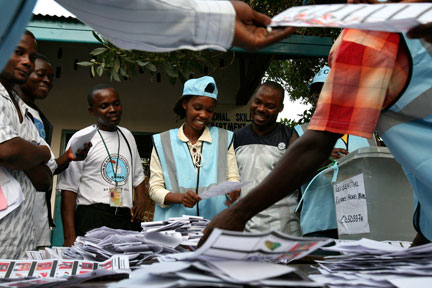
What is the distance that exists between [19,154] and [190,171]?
3.81ft

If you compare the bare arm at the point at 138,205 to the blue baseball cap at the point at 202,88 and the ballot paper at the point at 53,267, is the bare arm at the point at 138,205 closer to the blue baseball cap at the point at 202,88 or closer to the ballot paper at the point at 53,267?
the blue baseball cap at the point at 202,88

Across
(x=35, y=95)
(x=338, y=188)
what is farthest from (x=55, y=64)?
(x=338, y=188)

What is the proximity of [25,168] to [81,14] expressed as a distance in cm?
114

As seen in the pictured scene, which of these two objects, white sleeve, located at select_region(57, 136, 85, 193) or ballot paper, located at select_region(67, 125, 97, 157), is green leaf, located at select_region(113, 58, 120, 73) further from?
ballot paper, located at select_region(67, 125, 97, 157)

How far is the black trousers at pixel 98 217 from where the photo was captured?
3166 millimetres

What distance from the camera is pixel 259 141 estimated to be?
3.19m

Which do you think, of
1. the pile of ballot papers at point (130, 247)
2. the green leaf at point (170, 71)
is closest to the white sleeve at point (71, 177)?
the green leaf at point (170, 71)

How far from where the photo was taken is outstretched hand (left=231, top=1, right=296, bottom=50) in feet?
3.93

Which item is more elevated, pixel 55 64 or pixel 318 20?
pixel 55 64

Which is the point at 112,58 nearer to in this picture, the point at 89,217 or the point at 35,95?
the point at 35,95

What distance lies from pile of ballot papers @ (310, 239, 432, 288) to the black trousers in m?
2.29

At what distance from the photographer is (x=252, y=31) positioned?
1.23 metres

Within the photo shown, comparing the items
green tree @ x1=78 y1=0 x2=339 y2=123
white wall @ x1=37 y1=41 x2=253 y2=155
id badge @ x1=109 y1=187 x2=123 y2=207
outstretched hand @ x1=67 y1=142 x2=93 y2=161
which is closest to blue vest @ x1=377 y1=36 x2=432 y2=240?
outstretched hand @ x1=67 y1=142 x2=93 y2=161

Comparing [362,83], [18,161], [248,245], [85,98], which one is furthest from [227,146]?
[85,98]
